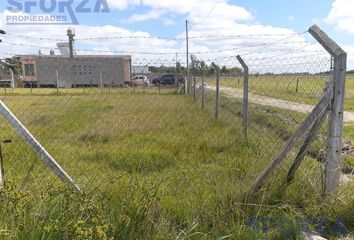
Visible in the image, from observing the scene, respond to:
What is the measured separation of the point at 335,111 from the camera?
135 inches

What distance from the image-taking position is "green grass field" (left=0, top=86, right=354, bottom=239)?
2805 mm

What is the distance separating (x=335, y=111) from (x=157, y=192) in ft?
7.07

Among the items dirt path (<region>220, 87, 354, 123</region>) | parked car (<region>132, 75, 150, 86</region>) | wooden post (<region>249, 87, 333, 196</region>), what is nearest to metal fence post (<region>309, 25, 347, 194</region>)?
wooden post (<region>249, 87, 333, 196</region>)

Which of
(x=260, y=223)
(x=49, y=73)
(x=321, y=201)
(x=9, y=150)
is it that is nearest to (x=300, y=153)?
(x=321, y=201)

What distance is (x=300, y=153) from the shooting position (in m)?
3.67

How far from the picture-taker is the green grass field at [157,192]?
110 inches

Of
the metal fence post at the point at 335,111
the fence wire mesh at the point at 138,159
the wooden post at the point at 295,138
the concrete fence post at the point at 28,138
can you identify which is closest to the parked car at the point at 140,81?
the fence wire mesh at the point at 138,159

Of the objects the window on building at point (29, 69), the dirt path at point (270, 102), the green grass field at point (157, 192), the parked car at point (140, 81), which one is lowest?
the green grass field at point (157, 192)

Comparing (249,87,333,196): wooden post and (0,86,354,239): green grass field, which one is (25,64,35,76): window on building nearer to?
(0,86,354,239): green grass field

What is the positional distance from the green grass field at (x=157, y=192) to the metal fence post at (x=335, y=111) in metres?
0.18

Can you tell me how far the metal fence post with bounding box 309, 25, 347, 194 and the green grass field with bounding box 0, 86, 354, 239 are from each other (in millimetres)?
175

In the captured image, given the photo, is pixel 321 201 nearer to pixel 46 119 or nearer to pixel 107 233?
pixel 107 233

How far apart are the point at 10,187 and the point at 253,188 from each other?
255cm

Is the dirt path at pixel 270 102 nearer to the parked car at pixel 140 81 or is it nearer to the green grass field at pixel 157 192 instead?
the green grass field at pixel 157 192
